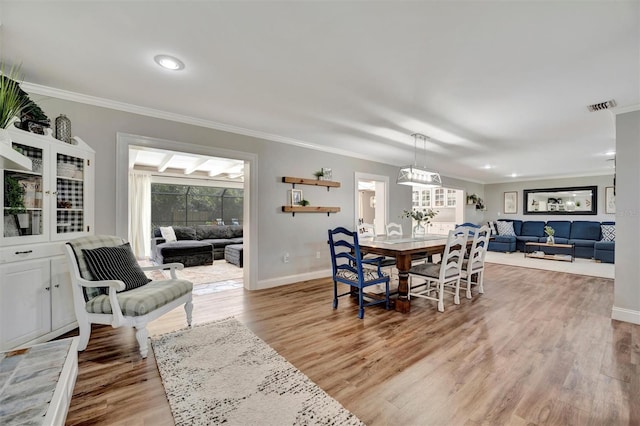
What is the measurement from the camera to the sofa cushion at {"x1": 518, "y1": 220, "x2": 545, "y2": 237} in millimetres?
8172

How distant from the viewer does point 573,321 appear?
2971 mm

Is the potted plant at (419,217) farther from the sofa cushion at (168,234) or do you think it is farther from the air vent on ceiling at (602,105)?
the sofa cushion at (168,234)

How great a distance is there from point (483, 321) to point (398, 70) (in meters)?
2.64

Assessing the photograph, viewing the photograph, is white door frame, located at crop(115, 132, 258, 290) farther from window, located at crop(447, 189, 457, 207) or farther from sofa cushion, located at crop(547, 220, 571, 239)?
sofa cushion, located at crop(547, 220, 571, 239)

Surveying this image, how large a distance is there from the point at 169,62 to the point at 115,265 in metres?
1.77

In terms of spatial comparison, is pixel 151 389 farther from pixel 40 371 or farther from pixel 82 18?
pixel 82 18

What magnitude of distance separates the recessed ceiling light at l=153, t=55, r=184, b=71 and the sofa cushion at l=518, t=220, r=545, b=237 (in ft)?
32.0

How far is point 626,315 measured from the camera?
2.96m

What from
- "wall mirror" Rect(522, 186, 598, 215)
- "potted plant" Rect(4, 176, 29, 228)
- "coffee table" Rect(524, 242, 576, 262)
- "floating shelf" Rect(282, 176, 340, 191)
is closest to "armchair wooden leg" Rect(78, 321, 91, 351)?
"potted plant" Rect(4, 176, 29, 228)

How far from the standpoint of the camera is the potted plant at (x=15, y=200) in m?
2.17

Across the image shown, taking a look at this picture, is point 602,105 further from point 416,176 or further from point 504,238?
point 504,238

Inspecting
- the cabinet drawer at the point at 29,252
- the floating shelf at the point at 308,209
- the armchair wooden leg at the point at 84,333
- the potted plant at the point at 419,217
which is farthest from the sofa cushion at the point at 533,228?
the cabinet drawer at the point at 29,252

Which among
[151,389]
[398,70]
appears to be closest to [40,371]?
[151,389]

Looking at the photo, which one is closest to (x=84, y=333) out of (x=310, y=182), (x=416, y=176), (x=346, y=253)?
(x=346, y=253)
